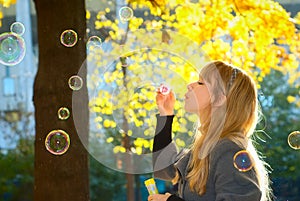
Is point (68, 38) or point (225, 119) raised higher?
point (68, 38)

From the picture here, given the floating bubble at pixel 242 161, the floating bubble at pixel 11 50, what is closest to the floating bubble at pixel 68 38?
the floating bubble at pixel 11 50

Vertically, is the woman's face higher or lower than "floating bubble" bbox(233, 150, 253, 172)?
higher

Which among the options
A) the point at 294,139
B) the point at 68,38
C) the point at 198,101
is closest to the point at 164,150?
the point at 198,101

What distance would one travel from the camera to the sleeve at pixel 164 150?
84.9 inches

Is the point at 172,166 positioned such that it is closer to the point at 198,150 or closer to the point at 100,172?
the point at 198,150

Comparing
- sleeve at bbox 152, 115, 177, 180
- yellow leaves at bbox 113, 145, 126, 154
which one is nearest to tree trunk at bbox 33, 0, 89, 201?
yellow leaves at bbox 113, 145, 126, 154

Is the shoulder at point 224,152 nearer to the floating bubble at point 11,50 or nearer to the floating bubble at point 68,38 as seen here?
the floating bubble at point 68,38

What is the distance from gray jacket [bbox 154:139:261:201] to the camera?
1.80m

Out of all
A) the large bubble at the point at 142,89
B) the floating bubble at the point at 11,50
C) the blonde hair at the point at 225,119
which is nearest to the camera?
the blonde hair at the point at 225,119

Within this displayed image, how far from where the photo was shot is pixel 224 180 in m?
1.82

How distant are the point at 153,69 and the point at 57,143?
0.61 m

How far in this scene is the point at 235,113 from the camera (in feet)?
6.35

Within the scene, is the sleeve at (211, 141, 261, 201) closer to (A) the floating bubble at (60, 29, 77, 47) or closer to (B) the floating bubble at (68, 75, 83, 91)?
(B) the floating bubble at (68, 75, 83, 91)

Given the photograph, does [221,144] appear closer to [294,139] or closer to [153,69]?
[294,139]
